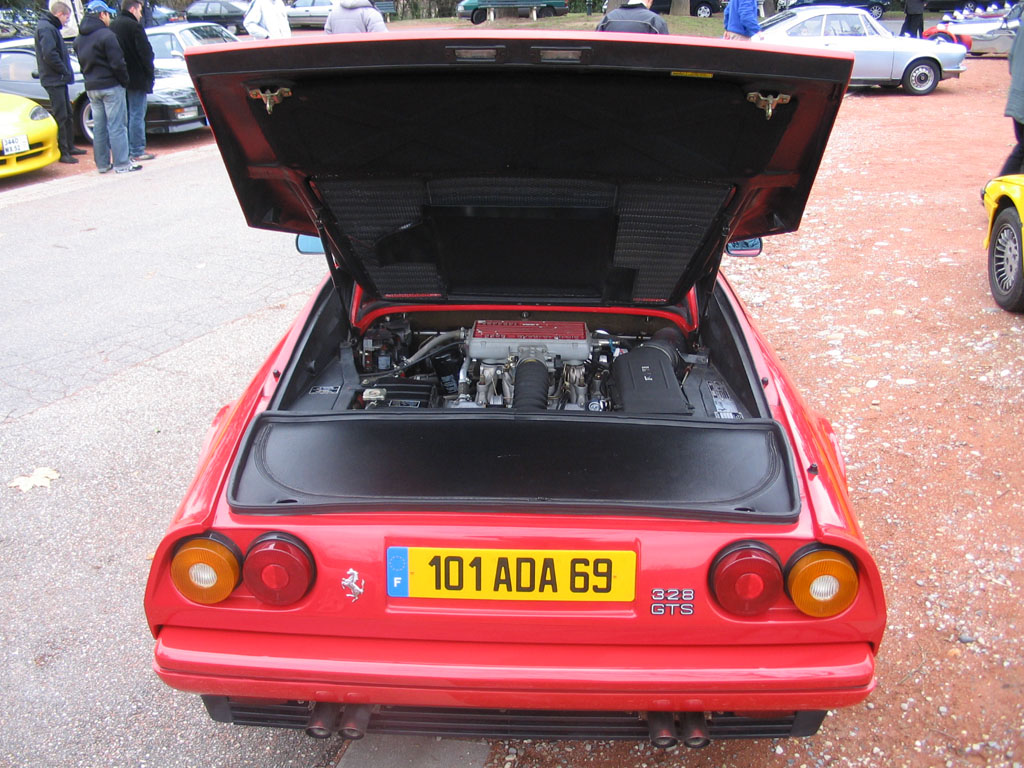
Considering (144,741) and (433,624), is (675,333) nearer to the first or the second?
(433,624)

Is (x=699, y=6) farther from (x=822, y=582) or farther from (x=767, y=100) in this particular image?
(x=822, y=582)

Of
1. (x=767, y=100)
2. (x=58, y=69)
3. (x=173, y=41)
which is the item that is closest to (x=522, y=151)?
(x=767, y=100)

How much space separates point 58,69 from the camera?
9852 mm

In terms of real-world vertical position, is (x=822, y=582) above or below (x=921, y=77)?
above

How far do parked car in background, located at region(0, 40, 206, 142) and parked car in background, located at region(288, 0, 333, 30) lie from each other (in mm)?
17861

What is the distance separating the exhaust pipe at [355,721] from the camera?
1.86 meters

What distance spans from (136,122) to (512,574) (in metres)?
10.8

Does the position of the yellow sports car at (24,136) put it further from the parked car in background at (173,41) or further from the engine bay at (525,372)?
the engine bay at (525,372)

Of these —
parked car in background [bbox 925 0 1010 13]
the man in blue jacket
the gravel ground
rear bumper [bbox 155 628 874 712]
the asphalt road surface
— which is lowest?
the gravel ground

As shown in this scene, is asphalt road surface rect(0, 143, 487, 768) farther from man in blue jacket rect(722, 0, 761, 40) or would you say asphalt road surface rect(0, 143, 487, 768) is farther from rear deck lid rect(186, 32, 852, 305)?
man in blue jacket rect(722, 0, 761, 40)

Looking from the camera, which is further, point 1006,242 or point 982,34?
point 982,34

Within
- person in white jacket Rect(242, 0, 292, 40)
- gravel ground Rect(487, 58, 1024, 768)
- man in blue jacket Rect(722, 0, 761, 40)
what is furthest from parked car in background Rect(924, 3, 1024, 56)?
person in white jacket Rect(242, 0, 292, 40)

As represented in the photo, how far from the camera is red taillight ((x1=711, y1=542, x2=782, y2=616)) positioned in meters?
1.74

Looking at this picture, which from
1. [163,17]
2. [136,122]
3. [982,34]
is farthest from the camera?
[163,17]
